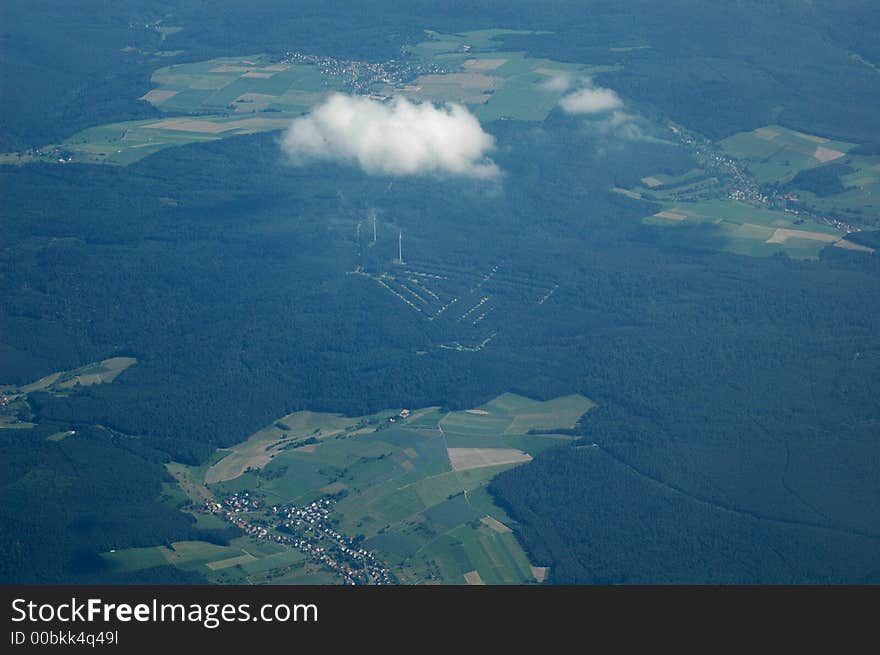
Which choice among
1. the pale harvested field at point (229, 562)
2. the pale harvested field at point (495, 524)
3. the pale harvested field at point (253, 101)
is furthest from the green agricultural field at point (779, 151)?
the pale harvested field at point (229, 562)

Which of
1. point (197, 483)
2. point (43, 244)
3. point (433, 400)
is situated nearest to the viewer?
point (197, 483)

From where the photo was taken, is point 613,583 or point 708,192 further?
point 708,192

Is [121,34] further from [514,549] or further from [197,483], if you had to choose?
[514,549]

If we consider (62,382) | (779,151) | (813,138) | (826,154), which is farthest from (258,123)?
(62,382)

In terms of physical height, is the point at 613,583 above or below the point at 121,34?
below

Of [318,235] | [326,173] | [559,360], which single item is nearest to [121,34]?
[326,173]

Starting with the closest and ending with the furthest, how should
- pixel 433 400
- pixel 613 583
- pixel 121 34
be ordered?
pixel 613 583 → pixel 433 400 → pixel 121 34
